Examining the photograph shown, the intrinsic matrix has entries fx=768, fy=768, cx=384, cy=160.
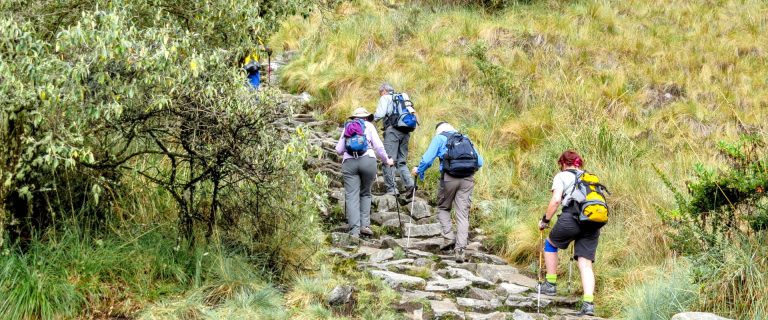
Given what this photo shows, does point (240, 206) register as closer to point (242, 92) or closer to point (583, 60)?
point (242, 92)

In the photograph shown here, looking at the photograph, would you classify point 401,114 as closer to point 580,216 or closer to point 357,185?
point 357,185

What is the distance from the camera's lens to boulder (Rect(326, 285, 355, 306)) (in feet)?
24.6

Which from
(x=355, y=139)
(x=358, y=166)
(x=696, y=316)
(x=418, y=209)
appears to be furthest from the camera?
(x=418, y=209)

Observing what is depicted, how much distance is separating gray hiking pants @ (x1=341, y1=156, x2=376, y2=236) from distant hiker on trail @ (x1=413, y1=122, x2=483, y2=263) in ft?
2.40

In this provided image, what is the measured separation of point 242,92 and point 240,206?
1.42 meters

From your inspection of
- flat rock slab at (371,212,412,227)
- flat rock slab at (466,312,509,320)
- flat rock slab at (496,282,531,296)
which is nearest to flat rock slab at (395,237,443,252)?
flat rock slab at (371,212,412,227)

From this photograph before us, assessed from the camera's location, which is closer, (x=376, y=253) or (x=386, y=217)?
(x=376, y=253)

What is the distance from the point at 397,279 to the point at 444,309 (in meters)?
0.98

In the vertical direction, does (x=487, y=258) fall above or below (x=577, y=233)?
below

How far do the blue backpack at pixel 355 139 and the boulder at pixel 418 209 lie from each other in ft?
6.00

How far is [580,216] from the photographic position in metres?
7.93

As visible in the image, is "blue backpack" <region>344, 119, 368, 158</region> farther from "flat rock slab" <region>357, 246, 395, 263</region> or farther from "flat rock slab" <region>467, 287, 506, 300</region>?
"flat rock slab" <region>467, 287, 506, 300</region>

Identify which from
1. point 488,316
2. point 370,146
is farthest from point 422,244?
point 488,316

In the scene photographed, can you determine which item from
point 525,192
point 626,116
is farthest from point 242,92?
point 626,116
